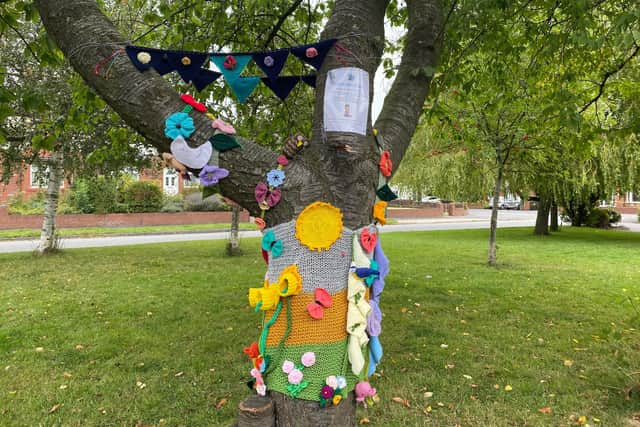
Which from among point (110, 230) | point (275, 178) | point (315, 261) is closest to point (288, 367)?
point (315, 261)

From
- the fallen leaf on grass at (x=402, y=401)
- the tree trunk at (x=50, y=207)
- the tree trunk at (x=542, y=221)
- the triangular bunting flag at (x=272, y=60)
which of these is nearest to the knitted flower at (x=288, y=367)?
the triangular bunting flag at (x=272, y=60)

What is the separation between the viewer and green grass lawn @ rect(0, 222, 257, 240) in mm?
16047

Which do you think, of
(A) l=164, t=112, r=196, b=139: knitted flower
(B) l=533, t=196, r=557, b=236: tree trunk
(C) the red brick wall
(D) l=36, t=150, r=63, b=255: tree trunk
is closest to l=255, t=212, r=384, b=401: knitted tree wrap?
(A) l=164, t=112, r=196, b=139: knitted flower

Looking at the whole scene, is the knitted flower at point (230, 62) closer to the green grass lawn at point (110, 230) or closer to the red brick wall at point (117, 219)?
the green grass lawn at point (110, 230)

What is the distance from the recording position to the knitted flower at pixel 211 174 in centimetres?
195

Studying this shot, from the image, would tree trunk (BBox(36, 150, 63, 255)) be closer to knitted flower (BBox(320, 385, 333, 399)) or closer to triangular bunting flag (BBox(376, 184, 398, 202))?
triangular bunting flag (BBox(376, 184, 398, 202))

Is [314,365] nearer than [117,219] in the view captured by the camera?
Yes

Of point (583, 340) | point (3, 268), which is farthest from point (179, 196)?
point (583, 340)

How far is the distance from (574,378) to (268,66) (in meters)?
3.69

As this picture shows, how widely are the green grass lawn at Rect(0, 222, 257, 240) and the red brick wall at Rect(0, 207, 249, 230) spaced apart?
1.65 ft

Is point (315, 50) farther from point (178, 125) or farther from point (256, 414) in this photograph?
point (256, 414)

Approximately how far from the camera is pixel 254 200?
2033 mm

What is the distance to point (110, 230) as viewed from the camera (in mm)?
17922

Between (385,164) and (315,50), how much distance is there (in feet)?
2.21
